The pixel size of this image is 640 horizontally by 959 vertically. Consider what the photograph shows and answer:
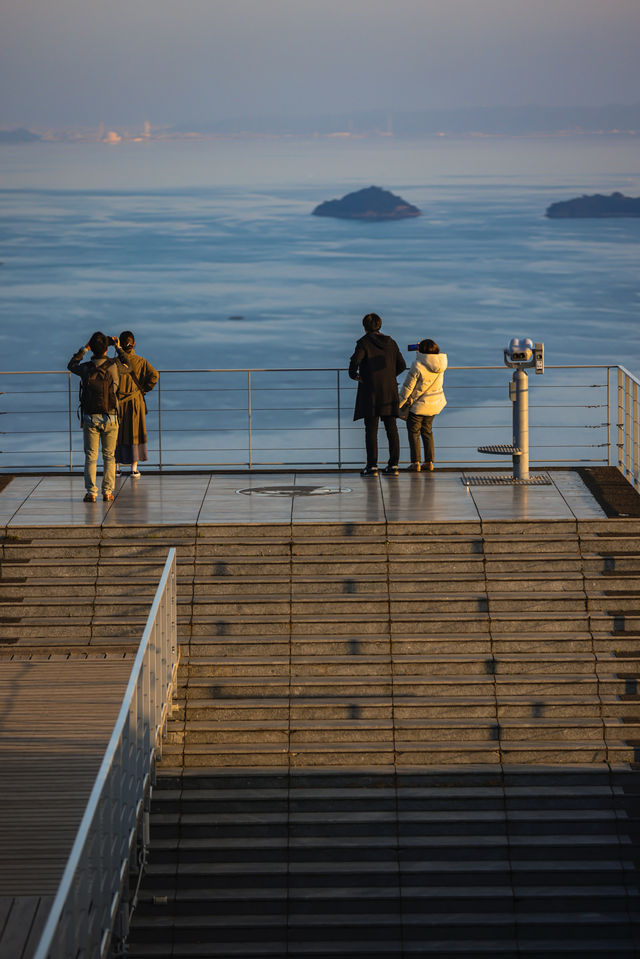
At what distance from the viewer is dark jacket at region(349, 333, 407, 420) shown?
11320 millimetres

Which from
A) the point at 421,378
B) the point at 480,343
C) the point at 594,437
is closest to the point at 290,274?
the point at 480,343

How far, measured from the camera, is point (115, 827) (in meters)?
6.32

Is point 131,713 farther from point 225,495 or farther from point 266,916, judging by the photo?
point 225,495

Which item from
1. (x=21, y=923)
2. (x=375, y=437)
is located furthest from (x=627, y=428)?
(x=21, y=923)

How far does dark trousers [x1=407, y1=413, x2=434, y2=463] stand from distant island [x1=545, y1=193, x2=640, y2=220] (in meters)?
132

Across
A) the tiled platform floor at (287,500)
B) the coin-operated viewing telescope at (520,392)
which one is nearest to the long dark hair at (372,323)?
the coin-operated viewing telescope at (520,392)

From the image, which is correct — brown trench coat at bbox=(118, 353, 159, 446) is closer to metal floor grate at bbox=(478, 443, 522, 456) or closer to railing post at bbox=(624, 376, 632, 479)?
metal floor grate at bbox=(478, 443, 522, 456)

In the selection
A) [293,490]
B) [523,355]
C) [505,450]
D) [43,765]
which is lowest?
[43,765]

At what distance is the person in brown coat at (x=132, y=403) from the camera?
1138 centimetres

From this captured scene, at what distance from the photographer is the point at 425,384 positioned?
11.6 m

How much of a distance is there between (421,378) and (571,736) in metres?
4.01

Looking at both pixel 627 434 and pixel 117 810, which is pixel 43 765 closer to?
pixel 117 810

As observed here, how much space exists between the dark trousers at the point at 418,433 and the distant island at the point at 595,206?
132360 millimetres

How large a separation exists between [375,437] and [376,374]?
1.94 ft
